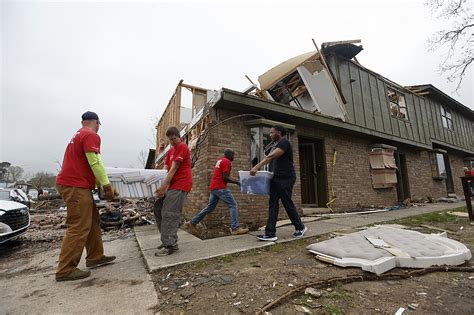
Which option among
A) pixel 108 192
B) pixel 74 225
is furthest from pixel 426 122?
pixel 74 225

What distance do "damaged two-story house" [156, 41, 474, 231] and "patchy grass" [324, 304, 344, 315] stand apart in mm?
3223

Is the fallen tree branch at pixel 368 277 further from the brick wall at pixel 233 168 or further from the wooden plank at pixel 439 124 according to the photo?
the wooden plank at pixel 439 124

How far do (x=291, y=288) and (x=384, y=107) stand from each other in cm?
1012

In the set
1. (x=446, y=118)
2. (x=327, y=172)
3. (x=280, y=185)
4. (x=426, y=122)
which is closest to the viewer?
(x=280, y=185)

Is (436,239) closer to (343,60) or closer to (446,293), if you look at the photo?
(446,293)

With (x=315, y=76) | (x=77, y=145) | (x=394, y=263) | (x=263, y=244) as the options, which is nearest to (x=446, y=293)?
(x=394, y=263)

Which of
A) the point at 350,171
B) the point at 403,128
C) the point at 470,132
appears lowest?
the point at 350,171

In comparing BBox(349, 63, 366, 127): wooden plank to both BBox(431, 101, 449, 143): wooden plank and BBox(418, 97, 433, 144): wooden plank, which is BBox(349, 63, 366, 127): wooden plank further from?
BBox(431, 101, 449, 143): wooden plank

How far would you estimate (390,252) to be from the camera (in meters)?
2.34

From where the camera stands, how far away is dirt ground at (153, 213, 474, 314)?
159 centimetres

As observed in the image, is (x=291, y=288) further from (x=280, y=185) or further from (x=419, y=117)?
(x=419, y=117)

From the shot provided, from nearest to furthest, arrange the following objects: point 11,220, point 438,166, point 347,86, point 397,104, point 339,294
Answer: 1. point 339,294
2. point 11,220
3. point 347,86
4. point 397,104
5. point 438,166

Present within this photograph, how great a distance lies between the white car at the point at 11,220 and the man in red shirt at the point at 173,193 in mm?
3308

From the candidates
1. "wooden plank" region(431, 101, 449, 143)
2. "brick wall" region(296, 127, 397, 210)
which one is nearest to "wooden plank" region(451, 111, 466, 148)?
"wooden plank" region(431, 101, 449, 143)
